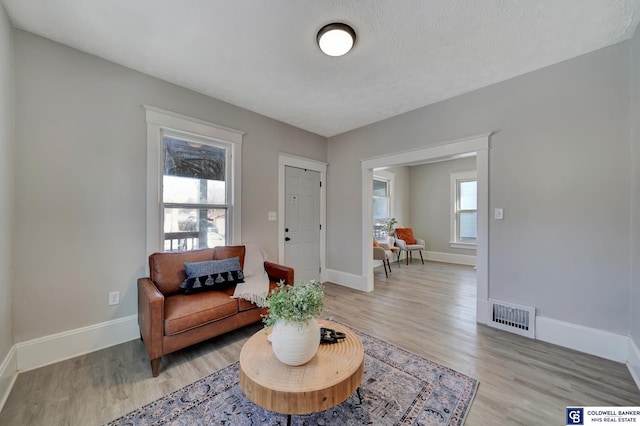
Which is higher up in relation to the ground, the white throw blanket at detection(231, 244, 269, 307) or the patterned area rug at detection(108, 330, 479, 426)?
the white throw blanket at detection(231, 244, 269, 307)

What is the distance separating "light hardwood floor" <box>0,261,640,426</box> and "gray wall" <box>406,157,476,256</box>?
12.4 ft

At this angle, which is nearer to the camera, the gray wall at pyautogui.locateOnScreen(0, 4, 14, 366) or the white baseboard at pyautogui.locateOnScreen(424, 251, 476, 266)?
the gray wall at pyautogui.locateOnScreen(0, 4, 14, 366)

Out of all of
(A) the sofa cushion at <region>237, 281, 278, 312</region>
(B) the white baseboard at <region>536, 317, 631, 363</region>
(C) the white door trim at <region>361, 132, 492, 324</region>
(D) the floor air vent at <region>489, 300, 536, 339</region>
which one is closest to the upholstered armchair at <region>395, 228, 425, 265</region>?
(C) the white door trim at <region>361, 132, 492, 324</region>

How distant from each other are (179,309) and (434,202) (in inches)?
249

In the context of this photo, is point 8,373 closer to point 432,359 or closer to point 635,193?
→ point 432,359

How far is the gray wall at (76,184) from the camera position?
2.05 metres

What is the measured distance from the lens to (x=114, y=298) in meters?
2.42

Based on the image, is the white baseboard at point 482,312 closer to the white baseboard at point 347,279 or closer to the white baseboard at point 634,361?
the white baseboard at point 634,361

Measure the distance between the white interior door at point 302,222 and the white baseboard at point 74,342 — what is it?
6.91 feet

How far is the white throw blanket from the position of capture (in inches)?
96.3

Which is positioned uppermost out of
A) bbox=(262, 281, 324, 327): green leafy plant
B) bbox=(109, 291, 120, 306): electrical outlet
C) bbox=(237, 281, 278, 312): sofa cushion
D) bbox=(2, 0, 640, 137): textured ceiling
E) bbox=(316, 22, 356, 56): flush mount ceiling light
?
bbox=(2, 0, 640, 137): textured ceiling

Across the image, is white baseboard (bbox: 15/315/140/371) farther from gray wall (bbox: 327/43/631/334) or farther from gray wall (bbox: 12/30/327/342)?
gray wall (bbox: 327/43/631/334)

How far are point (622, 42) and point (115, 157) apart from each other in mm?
4722

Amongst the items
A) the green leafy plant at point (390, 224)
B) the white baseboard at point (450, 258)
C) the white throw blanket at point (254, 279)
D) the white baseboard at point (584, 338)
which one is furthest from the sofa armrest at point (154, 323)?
the white baseboard at point (450, 258)
